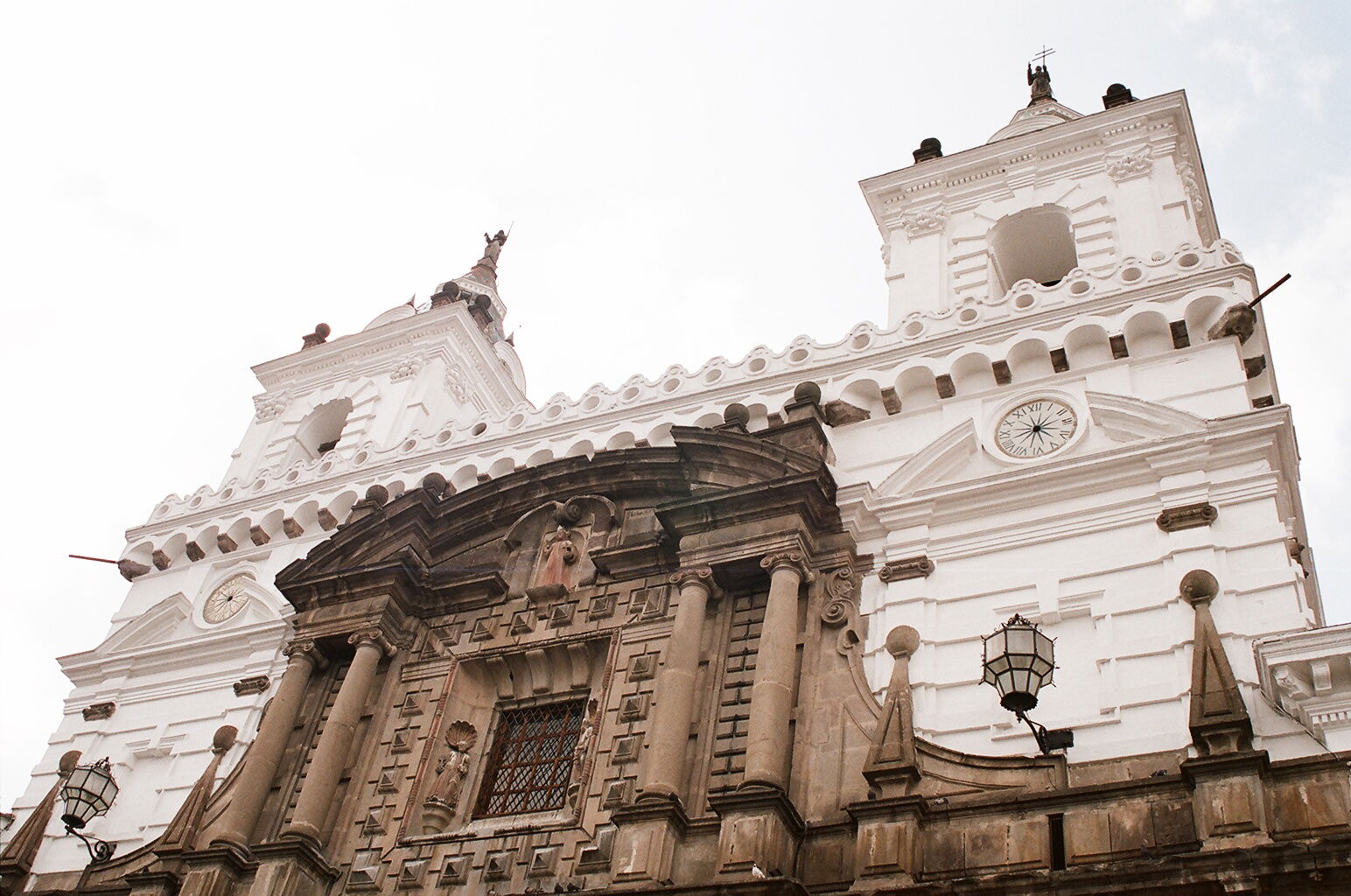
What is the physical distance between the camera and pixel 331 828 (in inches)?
693

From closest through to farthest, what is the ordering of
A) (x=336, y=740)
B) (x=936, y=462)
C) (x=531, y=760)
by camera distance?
1. (x=531, y=760)
2. (x=336, y=740)
3. (x=936, y=462)

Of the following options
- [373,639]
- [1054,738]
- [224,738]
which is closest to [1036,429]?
[1054,738]

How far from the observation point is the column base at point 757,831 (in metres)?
13.8

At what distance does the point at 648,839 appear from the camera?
14.6 meters

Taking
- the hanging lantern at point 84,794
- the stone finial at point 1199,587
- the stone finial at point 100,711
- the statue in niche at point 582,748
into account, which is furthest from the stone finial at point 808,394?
the stone finial at point 100,711

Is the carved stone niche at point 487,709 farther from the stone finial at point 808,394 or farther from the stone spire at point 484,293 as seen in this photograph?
the stone spire at point 484,293

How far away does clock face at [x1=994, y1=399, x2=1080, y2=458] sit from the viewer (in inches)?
703

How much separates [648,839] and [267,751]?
6367 millimetres

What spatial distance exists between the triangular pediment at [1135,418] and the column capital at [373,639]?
32.3 feet

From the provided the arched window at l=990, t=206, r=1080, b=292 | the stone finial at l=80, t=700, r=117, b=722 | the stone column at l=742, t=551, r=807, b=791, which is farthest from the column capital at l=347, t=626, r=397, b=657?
the arched window at l=990, t=206, r=1080, b=292

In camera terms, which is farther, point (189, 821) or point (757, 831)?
point (189, 821)

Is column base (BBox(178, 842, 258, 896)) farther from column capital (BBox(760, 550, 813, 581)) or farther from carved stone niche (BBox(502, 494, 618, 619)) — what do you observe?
column capital (BBox(760, 550, 813, 581))

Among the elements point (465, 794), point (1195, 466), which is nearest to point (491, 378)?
point (465, 794)

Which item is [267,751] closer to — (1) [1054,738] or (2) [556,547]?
(2) [556,547]
